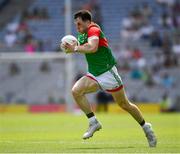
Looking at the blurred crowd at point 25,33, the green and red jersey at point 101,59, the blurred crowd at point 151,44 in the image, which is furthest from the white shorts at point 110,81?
the blurred crowd at point 25,33

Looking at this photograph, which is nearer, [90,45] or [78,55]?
[90,45]

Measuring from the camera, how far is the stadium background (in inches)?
1538

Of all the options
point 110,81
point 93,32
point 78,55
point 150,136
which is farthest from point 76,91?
point 78,55

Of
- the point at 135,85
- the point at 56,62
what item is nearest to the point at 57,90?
the point at 56,62

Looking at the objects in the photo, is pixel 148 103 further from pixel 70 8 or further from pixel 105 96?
pixel 70 8

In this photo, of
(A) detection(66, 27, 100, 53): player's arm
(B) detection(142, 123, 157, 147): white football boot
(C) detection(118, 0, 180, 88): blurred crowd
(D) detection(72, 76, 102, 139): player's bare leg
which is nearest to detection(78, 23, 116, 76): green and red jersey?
(D) detection(72, 76, 102, 139): player's bare leg

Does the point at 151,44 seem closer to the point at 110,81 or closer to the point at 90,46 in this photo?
the point at 110,81

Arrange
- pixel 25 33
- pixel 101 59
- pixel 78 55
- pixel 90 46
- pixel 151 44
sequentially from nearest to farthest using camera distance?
pixel 90 46 → pixel 101 59 → pixel 78 55 → pixel 151 44 → pixel 25 33

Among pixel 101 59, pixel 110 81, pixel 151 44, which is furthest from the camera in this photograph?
pixel 151 44

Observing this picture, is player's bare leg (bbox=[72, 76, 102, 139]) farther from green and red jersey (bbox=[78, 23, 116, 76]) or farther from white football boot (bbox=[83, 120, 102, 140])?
green and red jersey (bbox=[78, 23, 116, 76])

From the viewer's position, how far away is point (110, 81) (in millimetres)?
14719

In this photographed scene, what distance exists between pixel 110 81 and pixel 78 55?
2599cm

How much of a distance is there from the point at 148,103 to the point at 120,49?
349 centimetres

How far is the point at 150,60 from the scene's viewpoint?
131ft
